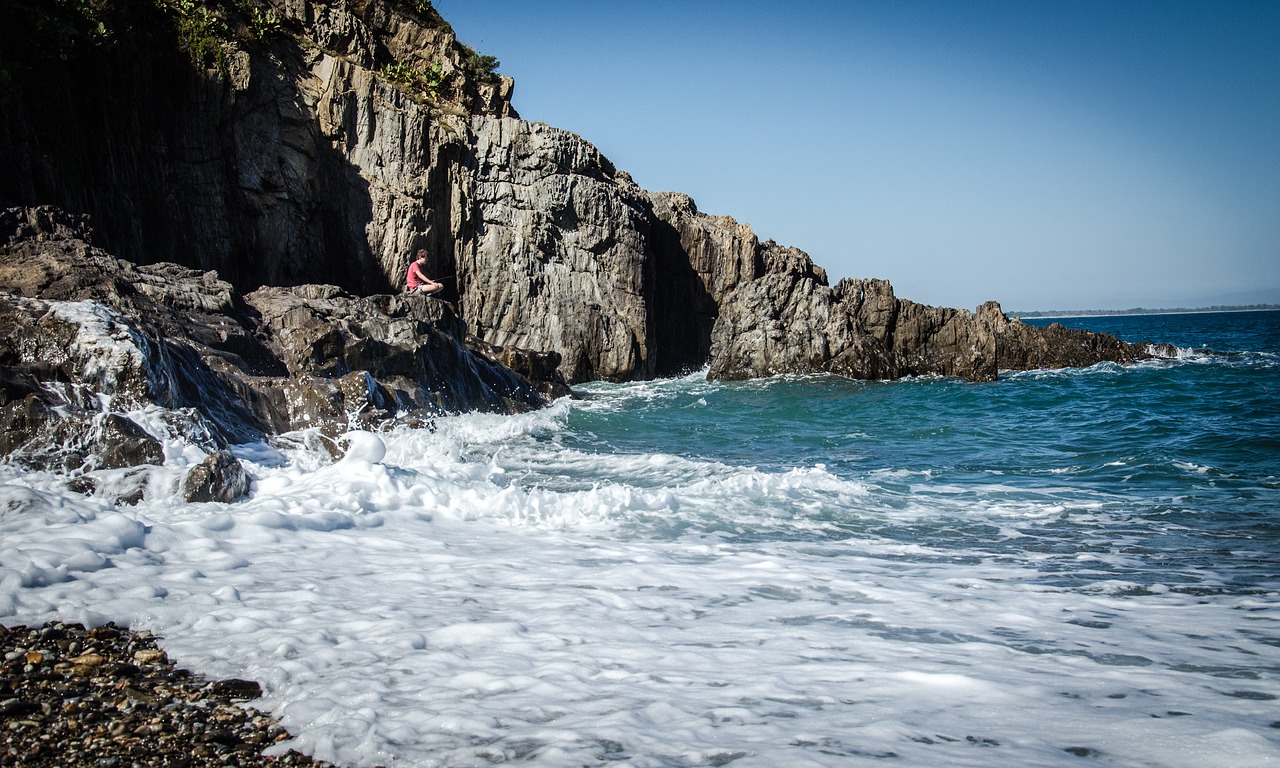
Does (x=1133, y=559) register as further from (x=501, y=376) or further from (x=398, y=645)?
(x=501, y=376)

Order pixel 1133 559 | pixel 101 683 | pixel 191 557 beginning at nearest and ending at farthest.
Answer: pixel 101 683
pixel 191 557
pixel 1133 559

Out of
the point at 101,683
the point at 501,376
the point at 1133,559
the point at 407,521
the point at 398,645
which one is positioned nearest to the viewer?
the point at 101,683

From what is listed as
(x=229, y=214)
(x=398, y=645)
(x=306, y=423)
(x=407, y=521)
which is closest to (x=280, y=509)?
(x=407, y=521)

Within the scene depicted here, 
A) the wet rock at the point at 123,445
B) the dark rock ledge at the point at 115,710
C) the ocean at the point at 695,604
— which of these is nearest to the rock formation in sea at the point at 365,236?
the wet rock at the point at 123,445

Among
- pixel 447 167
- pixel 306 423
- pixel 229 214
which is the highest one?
pixel 447 167

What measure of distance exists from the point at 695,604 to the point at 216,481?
415 cm

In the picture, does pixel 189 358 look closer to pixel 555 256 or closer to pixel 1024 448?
pixel 1024 448

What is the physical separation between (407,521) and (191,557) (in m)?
2.05

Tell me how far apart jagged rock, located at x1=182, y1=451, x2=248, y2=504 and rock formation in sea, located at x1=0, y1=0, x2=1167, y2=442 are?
7.12 feet

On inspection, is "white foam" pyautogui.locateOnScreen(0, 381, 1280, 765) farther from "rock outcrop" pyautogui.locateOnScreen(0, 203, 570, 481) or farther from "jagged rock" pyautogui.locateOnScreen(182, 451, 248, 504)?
"rock outcrop" pyautogui.locateOnScreen(0, 203, 570, 481)

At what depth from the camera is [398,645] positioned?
399cm

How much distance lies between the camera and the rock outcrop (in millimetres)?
7000

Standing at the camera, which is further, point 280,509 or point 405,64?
point 405,64

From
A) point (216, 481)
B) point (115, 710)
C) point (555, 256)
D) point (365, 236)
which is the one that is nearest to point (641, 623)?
point (115, 710)
